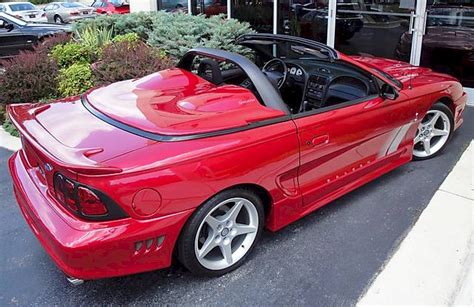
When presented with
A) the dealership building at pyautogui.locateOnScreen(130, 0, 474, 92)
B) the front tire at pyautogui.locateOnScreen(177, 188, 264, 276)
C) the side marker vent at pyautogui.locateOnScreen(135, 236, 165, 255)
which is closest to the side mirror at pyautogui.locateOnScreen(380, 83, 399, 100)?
the front tire at pyautogui.locateOnScreen(177, 188, 264, 276)

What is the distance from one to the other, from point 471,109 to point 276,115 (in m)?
4.71

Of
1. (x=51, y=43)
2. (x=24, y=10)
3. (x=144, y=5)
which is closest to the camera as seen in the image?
(x=51, y=43)

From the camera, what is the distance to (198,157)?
2230mm

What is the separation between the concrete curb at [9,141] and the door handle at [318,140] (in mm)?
3782

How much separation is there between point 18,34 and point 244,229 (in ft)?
32.6

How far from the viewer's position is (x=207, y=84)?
3123 millimetres

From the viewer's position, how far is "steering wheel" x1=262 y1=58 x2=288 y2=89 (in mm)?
3644

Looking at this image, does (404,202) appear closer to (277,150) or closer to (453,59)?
(277,150)

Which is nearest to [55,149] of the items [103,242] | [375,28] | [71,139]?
[71,139]

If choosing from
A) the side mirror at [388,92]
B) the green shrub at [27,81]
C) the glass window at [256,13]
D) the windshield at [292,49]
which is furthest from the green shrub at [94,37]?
the side mirror at [388,92]

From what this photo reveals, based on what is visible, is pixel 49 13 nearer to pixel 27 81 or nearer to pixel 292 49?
pixel 27 81

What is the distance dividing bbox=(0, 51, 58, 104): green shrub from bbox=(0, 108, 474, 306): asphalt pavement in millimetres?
2794

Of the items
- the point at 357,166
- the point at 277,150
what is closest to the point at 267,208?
the point at 277,150

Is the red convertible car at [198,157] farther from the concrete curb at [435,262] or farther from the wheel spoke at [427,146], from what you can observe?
the concrete curb at [435,262]
